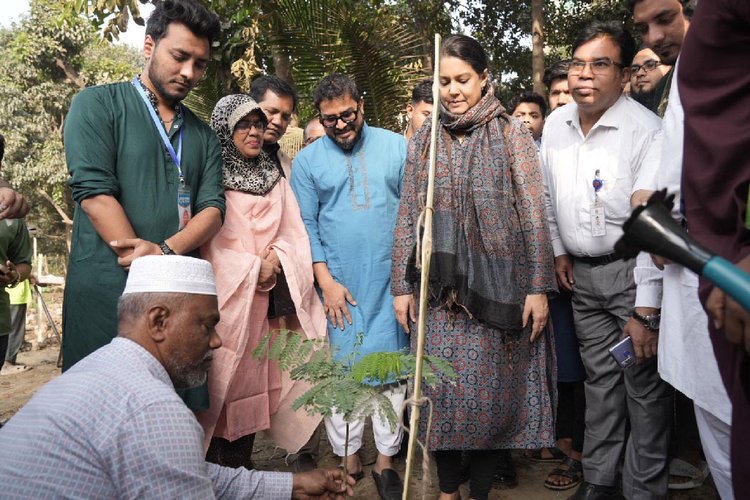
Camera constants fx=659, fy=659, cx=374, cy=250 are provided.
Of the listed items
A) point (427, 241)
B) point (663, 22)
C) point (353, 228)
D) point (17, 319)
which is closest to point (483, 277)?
point (353, 228)

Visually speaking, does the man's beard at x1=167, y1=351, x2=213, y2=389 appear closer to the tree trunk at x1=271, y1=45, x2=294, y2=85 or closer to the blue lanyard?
the blue lanyard

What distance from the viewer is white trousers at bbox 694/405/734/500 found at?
1.78 m

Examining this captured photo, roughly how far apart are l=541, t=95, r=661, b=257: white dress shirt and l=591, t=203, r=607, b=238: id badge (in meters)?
0.01

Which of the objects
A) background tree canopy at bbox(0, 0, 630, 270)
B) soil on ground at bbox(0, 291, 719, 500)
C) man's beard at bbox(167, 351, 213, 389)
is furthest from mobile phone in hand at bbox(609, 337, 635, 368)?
background tree canopy at bbox(0, 0, 630, 270)

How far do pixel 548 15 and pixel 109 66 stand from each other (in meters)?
11.0

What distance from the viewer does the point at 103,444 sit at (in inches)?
59.7

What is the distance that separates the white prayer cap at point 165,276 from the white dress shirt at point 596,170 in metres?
→ 1.89

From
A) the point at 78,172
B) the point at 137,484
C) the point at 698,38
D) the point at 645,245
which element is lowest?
the point at 137,484

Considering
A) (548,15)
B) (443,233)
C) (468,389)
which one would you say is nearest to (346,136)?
(443,233)

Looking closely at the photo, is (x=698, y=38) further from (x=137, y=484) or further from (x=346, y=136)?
(x=346, y=136)

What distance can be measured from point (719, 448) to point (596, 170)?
1.59m

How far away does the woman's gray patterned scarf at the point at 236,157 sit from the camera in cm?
330

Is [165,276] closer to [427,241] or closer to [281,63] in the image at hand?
[427,241]

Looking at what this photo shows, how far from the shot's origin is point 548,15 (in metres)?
13.1
